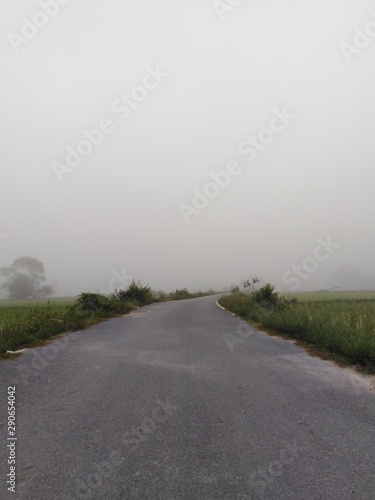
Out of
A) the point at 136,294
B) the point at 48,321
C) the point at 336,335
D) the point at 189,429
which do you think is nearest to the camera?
the point at 189,429

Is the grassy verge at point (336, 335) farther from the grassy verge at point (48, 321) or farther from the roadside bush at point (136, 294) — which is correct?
the roadside bush at point (136, 294)

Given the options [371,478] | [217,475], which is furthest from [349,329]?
[217,475]

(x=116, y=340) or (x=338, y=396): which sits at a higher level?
(x=116, y=340)

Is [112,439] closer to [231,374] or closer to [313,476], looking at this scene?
[313,476]

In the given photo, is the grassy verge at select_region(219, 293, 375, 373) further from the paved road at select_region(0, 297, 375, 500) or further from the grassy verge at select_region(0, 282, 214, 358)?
the grassy verge at select_region(0, 282, 214, 358)

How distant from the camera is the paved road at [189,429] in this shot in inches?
97.3

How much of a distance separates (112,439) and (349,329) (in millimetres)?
6024

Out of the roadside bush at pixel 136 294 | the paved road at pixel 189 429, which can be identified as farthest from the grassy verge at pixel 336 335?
the roadside bush at pixel 136 294

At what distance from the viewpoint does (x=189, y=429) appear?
134 inches

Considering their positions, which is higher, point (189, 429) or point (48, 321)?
point (48, 321)

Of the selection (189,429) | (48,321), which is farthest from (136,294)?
(189,429)

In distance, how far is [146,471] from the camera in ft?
8.65

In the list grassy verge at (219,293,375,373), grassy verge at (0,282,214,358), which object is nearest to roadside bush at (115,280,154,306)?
grassy verge at (0,282,214,358)

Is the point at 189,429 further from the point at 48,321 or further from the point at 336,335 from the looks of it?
the point at 48,321
